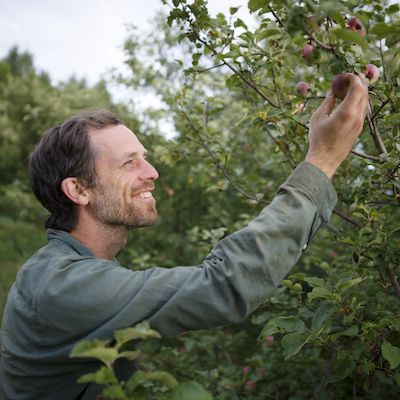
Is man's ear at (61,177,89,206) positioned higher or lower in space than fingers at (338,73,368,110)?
higher

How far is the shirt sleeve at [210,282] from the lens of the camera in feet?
3.78

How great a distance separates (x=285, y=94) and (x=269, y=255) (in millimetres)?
1128

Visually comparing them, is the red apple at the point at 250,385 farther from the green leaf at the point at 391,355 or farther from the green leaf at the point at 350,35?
the green leaf at the point at 350,35

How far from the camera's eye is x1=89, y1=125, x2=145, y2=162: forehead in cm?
170

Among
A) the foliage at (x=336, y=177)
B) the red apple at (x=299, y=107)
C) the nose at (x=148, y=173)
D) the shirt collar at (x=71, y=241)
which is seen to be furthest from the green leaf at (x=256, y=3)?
the shirt collar at (x=71, y=241)

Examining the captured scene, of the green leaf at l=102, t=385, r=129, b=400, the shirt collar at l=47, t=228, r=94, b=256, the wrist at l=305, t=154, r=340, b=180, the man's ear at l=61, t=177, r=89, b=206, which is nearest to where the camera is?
the green leaf at l=102, t=385, r=129, b=400

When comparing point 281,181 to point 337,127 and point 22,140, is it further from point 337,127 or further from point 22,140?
point 22,140

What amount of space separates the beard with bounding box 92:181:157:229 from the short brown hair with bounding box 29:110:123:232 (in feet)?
0.26

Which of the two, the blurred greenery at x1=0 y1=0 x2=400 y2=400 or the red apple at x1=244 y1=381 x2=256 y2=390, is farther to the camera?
the red apple at x1=244 y1=381 x2=256 y2=390

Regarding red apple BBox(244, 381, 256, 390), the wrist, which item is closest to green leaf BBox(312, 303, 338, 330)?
the wrist

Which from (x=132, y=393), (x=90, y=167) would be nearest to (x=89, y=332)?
(x=132, y=393)

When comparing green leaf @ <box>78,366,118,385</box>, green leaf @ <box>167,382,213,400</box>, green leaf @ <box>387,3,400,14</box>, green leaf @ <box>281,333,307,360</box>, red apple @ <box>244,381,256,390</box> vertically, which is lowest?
red apple @ <box>244,381,256,390</box>

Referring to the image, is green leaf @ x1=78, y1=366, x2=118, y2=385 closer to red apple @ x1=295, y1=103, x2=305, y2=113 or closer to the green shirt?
the green shirt

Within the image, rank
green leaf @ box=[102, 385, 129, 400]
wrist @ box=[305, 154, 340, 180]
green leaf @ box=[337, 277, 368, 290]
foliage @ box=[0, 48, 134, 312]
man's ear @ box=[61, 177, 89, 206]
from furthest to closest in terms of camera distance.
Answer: foliage @ box=[0, 48, 134, 312] < man's ear @ box=[61, 177, 89, 206] < green leaf @ box=[337, 277, 368, 290] < wrist @ box=[305, 154, 340, 180] < green leaf @ box=[102, 385, 129, 400]
